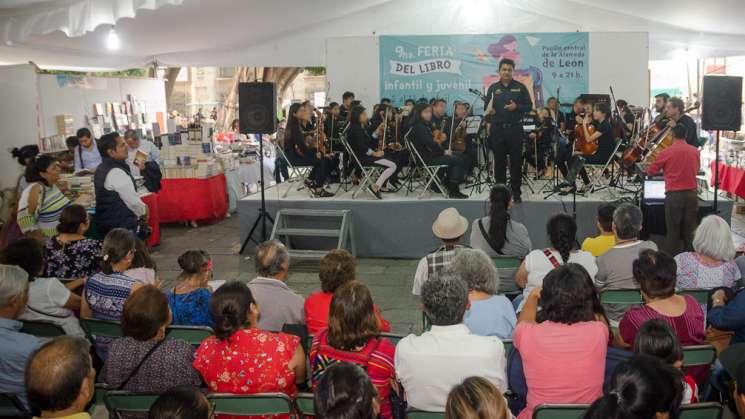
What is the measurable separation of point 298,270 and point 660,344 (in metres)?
5.56

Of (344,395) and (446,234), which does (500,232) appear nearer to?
(446,234)

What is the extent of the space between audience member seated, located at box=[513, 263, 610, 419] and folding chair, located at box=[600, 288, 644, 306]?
3.15 ft

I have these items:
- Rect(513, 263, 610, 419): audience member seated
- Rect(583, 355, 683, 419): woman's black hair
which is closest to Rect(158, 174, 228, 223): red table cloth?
Rect(513, 263, 610, 419): audience member seated

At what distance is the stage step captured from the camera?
7.96m

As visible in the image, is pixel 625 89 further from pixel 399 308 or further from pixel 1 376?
pixel 1 376

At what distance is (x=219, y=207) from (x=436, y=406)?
320 inches

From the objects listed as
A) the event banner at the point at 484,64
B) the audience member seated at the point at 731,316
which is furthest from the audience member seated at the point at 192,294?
the event banner at the point at 484,64

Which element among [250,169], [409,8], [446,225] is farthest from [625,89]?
[446,225]

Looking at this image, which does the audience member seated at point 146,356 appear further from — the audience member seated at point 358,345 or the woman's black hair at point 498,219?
the woman's black hair at point 498,219

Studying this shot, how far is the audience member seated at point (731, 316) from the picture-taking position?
3.46 meters

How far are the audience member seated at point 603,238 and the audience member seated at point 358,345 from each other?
2.49m

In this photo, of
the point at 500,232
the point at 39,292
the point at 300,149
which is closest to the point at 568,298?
the point at 500,232

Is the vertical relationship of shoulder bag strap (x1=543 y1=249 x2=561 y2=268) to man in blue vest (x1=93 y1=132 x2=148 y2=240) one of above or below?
below

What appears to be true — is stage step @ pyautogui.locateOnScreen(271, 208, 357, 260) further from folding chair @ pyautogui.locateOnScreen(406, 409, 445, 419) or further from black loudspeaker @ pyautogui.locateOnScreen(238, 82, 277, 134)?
folding chair @ pyautogui.locateOnScreen(406, 409, 445, 419)
